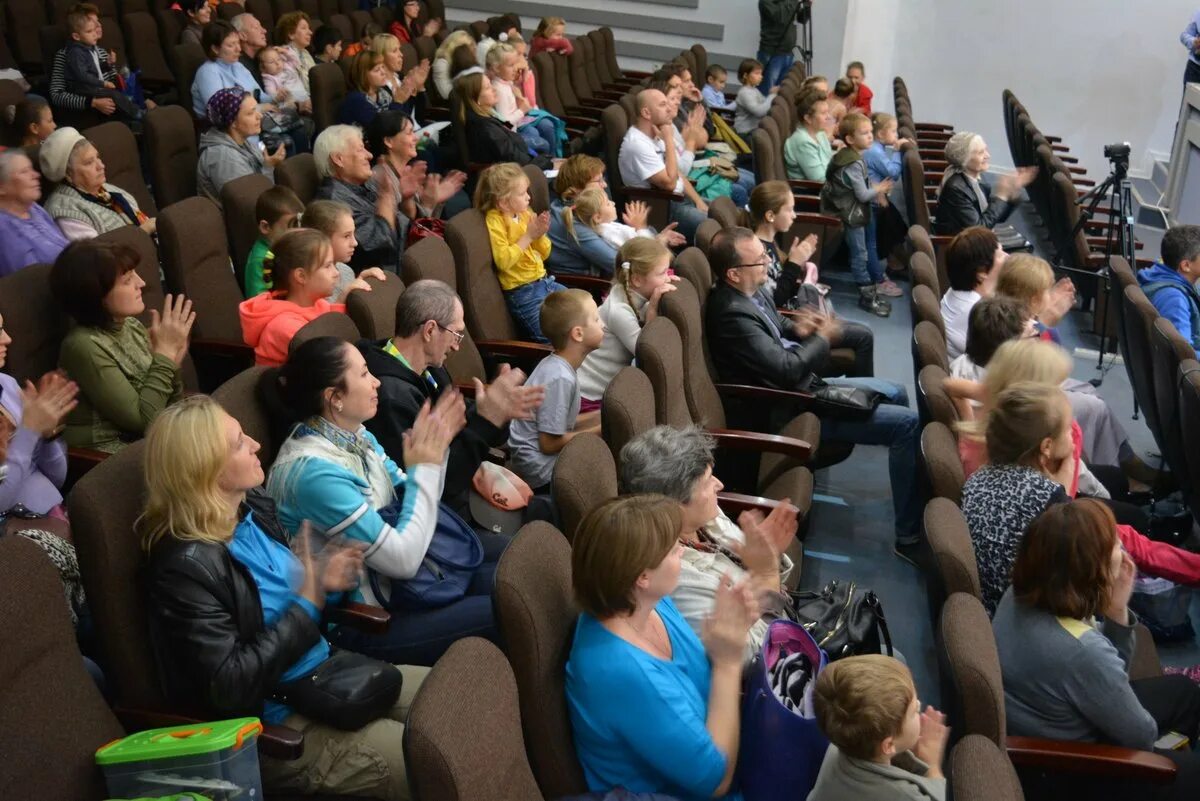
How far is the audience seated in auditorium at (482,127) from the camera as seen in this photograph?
212 inches

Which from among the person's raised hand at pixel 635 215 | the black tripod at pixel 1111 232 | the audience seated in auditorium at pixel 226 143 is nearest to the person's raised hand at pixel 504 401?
the person's raised hand at pixel 635 215

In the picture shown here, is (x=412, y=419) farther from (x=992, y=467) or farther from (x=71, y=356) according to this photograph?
(x=992, y=467)

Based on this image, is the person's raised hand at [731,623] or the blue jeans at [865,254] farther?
the blue jeans at [865,254]

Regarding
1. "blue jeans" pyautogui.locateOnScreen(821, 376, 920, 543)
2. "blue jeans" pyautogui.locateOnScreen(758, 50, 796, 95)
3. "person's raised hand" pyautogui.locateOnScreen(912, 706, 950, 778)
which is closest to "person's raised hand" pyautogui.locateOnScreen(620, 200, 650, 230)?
"blue jeans" pyautogui.locateOnScreen(821, 376, 920, 543)

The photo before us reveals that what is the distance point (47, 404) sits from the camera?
7.88 ft

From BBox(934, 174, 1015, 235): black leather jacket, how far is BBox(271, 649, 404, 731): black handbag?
444 cm

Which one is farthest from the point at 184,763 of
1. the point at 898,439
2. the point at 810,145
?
the point at 810,145

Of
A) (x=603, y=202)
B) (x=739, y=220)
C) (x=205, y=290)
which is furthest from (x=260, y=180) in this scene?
(x=739, y=220)

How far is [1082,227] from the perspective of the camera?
5617 mm

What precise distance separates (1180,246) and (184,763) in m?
4.11

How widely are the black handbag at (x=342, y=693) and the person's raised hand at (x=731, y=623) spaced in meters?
0.55

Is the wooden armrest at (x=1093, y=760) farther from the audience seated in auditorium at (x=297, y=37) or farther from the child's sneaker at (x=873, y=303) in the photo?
the audience seated in auditorium at (x=297, y=37)

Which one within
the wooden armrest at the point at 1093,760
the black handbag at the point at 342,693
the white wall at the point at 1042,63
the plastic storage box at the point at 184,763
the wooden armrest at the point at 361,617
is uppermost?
the plastic storage box at the point at 184,763

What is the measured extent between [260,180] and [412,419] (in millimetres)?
1536
